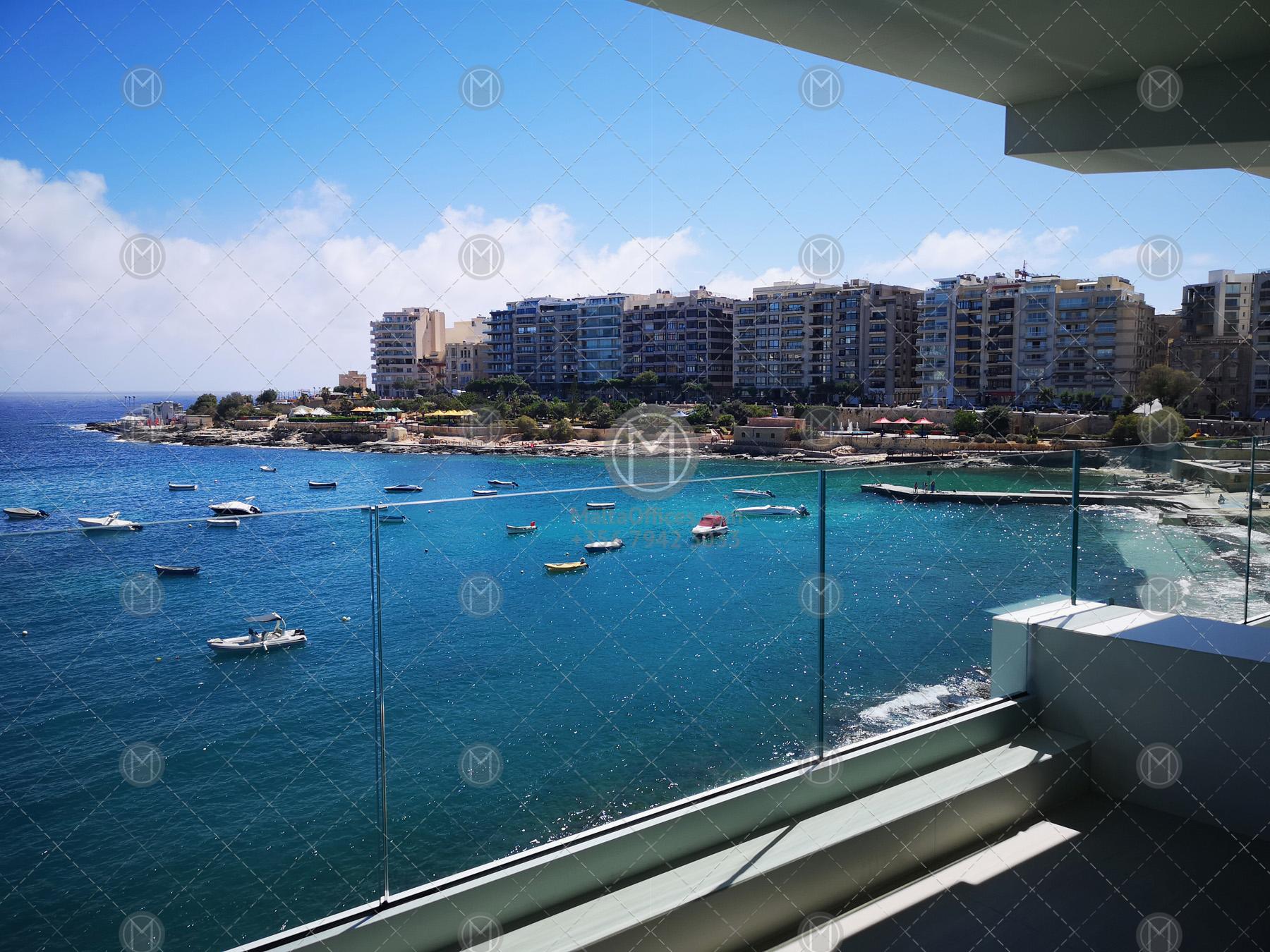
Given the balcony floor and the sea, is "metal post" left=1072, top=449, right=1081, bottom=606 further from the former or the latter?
the balcony floor

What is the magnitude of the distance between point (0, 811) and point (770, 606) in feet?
30.7

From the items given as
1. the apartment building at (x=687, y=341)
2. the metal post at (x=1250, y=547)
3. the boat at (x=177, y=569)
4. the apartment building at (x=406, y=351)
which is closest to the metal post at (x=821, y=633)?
the boat at (x=177, y=569)

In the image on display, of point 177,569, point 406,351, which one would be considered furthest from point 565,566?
point 406,351

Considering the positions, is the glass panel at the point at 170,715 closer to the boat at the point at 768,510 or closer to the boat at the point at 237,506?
the boat at the point at 768,510

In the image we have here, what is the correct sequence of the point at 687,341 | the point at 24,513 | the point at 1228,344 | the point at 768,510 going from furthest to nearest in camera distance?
the point at 687,341 → the point at 1228,344 → the point at 24,513 → the point at 768,510

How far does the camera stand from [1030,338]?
46.3m

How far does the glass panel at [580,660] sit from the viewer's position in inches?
160

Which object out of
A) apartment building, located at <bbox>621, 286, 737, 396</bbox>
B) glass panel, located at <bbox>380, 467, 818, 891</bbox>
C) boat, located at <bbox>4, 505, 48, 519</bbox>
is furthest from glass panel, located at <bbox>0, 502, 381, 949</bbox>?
apartment building, located at <bbox>621, 286, 737, 396</bbox>

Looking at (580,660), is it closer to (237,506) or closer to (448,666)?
(448,666)

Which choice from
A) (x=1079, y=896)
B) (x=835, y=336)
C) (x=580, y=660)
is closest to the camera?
(x=1079, y=896)

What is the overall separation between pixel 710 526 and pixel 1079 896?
4371 millimetres

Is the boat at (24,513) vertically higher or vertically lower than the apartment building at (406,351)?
lower

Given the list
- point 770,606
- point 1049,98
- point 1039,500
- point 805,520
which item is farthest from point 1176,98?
point 770,606

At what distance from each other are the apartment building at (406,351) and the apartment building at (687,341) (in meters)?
8.35
